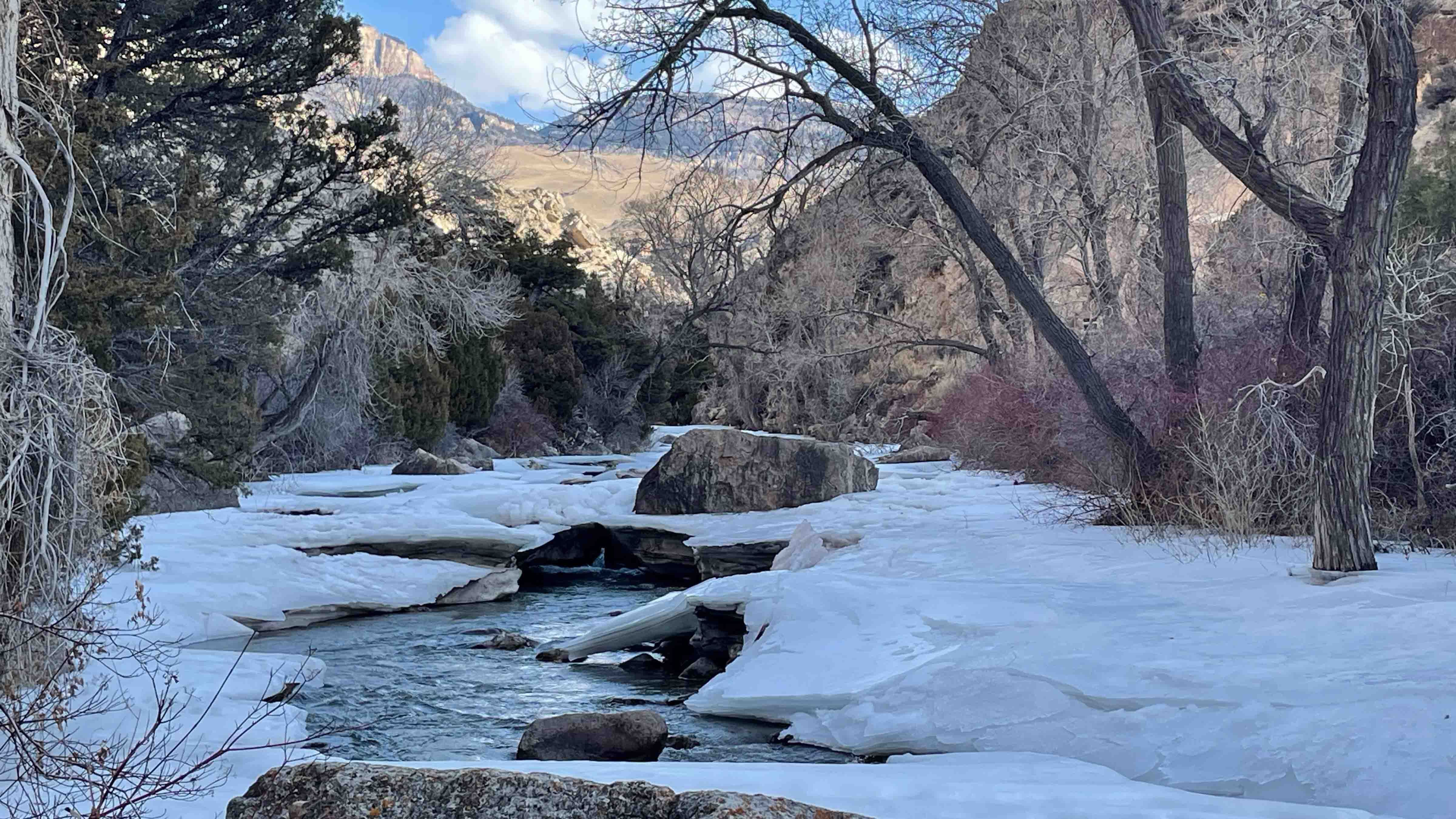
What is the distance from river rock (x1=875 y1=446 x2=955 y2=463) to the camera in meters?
20.2

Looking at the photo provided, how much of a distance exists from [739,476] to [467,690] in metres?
6.80

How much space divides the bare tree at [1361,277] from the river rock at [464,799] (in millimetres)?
4772

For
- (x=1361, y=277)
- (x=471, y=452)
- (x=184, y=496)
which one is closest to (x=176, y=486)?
(x=184, y=496)

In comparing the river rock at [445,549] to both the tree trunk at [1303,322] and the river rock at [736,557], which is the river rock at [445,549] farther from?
the tree trunk at [1303,322]

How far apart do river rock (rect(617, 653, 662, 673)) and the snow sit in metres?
3.50

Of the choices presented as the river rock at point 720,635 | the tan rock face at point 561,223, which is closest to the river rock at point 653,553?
the river rock at point 720,635

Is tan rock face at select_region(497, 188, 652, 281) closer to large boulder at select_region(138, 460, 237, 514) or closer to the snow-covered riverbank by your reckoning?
large boulder at select_region(138, 460, 237, 514)

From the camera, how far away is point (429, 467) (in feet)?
56.9

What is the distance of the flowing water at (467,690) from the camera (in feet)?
18.9

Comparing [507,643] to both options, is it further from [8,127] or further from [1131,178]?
[1131,178]

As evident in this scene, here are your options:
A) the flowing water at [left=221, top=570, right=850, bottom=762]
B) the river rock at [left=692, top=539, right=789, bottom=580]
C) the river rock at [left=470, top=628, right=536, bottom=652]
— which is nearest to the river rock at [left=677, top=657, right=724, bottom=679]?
the flowing water at [left=221, top=570, right=850, bottom=762]

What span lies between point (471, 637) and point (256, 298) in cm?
621

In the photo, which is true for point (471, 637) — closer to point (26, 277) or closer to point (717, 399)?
point (26, 277)

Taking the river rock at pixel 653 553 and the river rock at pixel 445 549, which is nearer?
the river rock at pixel 445 549
